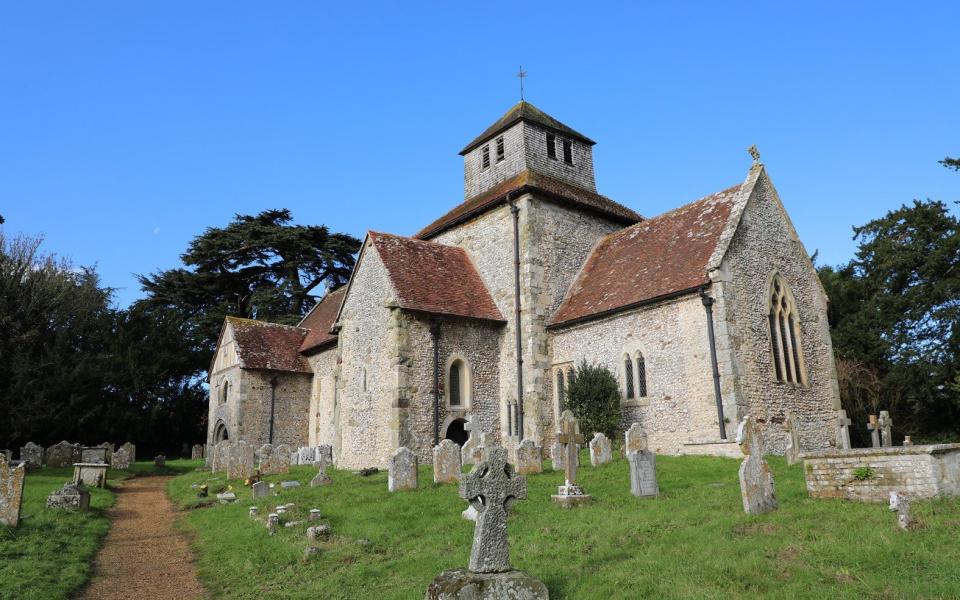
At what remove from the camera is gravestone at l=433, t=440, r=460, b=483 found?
13938mm

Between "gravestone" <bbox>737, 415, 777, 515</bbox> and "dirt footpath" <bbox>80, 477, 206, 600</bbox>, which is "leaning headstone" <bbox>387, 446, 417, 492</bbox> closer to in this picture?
"dirt footpath" <bbox>80, 477, 206, 600</bbox>

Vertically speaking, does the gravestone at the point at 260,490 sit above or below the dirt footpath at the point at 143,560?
above

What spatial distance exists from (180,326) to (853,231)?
3584 cm

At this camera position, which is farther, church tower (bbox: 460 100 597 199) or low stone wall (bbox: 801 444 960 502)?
church tower (bbox: 460 100 597 199)

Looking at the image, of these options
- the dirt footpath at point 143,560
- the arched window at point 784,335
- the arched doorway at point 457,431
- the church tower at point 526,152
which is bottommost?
the dirt footpath at point 143,560

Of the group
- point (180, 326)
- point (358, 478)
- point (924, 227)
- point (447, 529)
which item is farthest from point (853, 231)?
point (180, 326)

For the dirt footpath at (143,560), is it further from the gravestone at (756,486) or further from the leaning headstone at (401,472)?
the gravestone at (756,486)

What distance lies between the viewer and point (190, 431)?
3703cm

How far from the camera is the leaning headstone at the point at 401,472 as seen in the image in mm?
13359

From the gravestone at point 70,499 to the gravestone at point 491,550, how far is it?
10867 mm

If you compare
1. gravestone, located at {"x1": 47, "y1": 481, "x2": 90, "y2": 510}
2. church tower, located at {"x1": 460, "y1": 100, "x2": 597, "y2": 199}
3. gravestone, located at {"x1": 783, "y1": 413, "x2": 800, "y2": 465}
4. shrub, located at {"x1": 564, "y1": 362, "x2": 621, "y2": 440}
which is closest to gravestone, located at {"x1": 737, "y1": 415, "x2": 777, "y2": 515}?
gravestone, located at {"x1": 783, "y1": 413, "x2": 800, "y2": 465}

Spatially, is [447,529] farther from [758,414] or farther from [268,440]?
[268,440]

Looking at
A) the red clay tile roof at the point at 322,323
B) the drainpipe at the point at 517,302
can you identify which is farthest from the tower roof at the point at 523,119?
the red clay tile roof at the point at 322,323

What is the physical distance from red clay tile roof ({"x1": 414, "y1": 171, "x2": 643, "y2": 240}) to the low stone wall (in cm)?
1369
